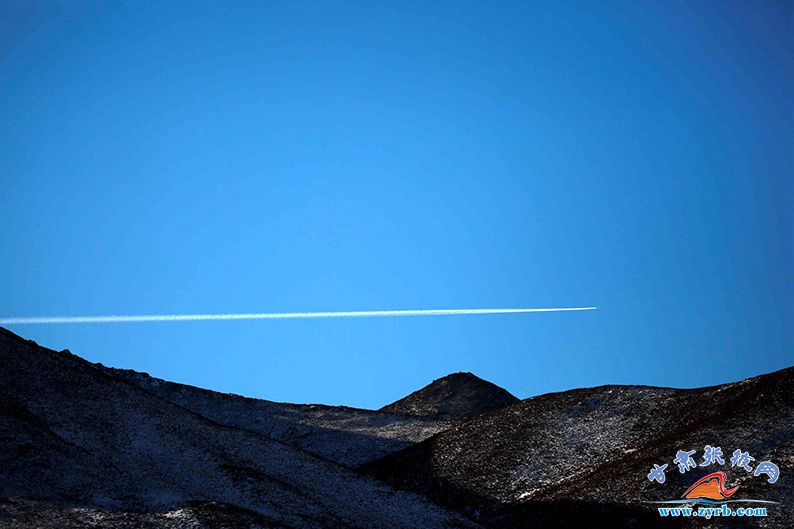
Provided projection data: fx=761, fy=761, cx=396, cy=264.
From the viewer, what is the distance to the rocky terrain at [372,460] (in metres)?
26.1

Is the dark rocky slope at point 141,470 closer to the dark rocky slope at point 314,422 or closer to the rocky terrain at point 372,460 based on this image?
the rocky terrain at point 372,460

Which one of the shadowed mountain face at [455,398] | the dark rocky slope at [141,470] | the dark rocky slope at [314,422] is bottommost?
Result: the dark rocky slope at [141,470]

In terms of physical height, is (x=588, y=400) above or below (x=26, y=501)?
above

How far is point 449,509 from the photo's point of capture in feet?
113

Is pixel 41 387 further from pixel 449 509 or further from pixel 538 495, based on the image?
pixel 538 495

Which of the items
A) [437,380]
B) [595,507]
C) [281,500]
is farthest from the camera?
[437,380]

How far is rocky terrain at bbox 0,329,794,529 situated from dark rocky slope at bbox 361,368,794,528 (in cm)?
9

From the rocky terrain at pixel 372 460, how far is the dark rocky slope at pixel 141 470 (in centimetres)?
9

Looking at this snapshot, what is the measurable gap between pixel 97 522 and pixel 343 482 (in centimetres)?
1250

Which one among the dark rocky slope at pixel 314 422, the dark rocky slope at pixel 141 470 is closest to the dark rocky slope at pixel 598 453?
the dark rocky slope at pixel 314 422

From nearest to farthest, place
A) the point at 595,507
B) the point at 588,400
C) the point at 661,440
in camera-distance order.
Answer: the point at 595,507 → the point at 661,440 → the point at 588,400

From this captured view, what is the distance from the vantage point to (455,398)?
6950cm

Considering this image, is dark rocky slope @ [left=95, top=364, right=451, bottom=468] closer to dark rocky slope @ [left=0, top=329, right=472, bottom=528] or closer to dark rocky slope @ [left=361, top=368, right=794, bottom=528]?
dark rocky slope @ [left=361, top=368, right=794, bottom=528]

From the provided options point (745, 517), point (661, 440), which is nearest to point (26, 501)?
point (745, 517)
